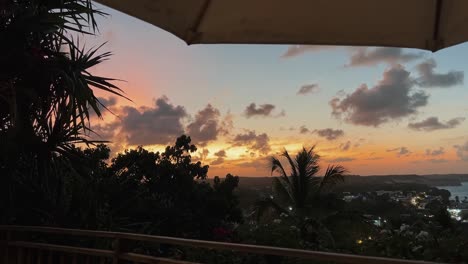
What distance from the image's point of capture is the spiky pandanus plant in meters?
5.57

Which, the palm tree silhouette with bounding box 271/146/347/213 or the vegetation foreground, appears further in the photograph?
the palm tree silhouette with bounding box 271/146/347/213

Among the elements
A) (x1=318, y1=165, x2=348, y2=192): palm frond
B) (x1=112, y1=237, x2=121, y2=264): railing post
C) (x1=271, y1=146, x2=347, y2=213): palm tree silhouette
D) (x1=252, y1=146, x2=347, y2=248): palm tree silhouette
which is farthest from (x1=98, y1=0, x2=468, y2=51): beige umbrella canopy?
(x1=318, y1=165, x2=348, y2=192): palm frond

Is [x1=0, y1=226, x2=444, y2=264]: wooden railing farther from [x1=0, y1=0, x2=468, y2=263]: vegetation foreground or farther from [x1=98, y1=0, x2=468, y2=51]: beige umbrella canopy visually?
[x1=98, y1=0, x2=468, y2=51]: beige umbrella canopy

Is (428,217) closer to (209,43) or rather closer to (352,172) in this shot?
(352,172)

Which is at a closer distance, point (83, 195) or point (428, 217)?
point (83, 195)

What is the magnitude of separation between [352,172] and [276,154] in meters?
2.65

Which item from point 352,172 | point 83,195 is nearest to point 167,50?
point 83,195

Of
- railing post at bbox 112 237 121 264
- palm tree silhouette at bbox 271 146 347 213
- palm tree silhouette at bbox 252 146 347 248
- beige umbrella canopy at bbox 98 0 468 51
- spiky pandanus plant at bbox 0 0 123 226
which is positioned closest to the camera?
beige umbrella canopy at bbox 98 0 468 51

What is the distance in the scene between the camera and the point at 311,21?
167 cm

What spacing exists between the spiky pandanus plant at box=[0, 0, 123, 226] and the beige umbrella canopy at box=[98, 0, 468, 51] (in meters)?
4.33

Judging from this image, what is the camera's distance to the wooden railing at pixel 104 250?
2.15 metres

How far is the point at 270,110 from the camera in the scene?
1939 cm

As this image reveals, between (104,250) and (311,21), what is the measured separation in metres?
2.59

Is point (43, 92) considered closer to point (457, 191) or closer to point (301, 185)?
point (301, 185)
